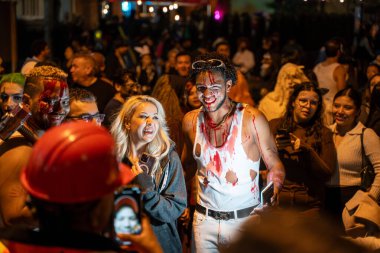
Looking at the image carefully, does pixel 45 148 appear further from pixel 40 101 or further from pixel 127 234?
pixel 40 101

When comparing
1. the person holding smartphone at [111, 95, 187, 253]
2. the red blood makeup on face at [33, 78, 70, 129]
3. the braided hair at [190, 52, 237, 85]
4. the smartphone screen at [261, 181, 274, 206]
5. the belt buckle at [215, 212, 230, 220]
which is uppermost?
the braided hair at [190, 52, 237, 85]

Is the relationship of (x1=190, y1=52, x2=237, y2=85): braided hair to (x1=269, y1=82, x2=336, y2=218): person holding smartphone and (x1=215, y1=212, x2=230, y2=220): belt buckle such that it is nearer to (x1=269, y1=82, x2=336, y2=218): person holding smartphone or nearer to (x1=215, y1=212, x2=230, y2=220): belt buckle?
(x1=269, y1=82, x2=336, y2=218): person holding smartphone

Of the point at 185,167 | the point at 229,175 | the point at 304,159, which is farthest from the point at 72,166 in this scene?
the point at 304,159

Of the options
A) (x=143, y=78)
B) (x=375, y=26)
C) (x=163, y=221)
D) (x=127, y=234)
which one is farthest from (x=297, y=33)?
(x=127, y=234)

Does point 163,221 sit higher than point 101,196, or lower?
lower

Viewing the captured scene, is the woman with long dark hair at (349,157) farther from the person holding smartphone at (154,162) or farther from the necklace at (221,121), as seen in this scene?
the person holding smartphone at (154,162)

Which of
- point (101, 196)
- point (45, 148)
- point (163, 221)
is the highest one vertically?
point (45, 148)

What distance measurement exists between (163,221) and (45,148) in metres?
2.48

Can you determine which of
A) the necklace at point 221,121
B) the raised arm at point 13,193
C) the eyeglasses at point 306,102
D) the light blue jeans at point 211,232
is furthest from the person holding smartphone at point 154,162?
the eyeglasses at point 306,102

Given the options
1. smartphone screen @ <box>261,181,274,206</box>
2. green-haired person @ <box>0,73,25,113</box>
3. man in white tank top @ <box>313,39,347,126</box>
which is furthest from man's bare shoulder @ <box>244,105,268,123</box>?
man in white tank top @ <box>313,39,347,126</box>

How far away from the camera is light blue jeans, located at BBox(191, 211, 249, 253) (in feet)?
17.6

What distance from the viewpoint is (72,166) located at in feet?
8.20

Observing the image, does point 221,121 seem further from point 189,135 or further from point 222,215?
point 222,215

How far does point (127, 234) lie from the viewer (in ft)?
9.69
